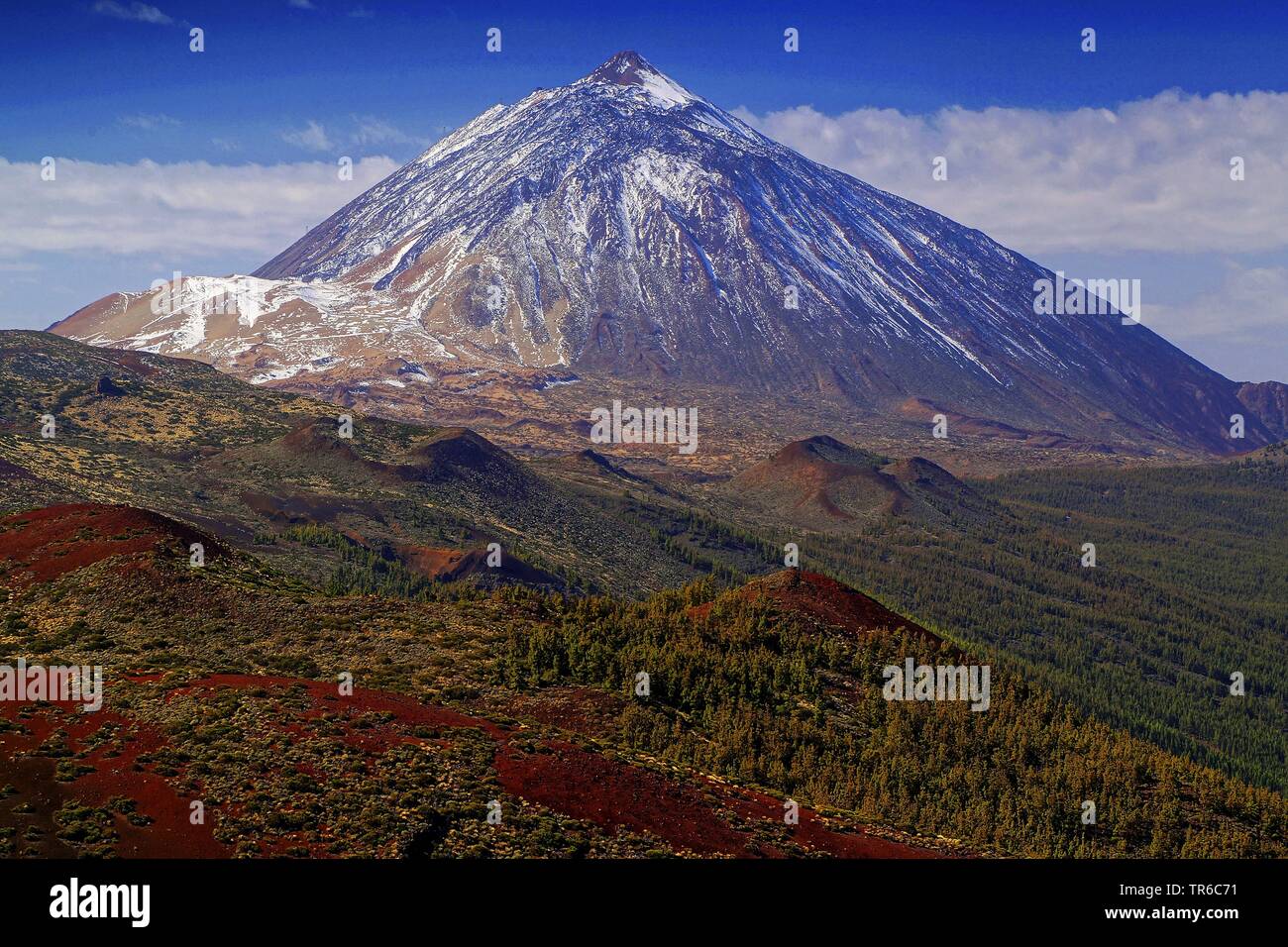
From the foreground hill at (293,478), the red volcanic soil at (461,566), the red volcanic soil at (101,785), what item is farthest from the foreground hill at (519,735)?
the red volcanic soil at (461,566)

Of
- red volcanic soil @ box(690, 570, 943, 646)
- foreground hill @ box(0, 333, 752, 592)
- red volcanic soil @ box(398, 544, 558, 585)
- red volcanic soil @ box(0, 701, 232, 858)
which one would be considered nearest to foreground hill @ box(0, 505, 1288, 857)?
red volcanic soil @ box(0, 701, 232, 858)

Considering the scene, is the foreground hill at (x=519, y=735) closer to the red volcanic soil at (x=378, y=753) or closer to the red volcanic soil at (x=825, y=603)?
the red volcanic soil at (x=378, y=753)

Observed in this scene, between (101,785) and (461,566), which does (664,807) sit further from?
(461,566)

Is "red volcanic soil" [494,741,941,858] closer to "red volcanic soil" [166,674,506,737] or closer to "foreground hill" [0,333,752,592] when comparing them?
"red volcanic soil" [166,674,506,737]

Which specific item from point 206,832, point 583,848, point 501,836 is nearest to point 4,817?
point 206,832

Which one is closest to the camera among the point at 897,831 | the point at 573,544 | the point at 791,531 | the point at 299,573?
the point at 897,831

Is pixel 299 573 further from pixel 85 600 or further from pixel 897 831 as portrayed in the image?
pixel 897 831

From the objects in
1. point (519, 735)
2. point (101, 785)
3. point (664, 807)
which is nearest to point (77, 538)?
point (101, 785)
